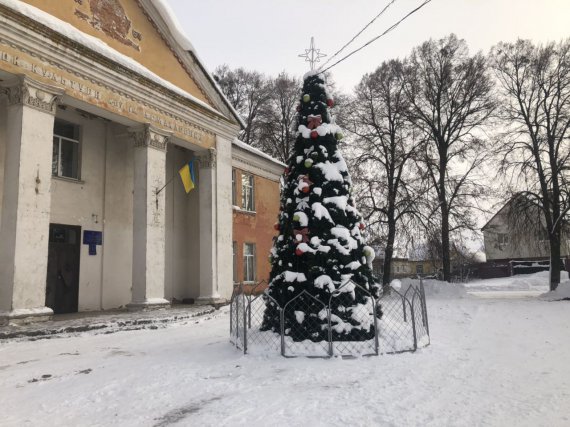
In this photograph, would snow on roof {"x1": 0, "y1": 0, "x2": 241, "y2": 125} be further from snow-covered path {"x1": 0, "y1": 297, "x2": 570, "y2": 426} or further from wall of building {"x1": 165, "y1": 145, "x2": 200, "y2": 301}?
snow-covered path {"x1": 0, "y1": 297, "x2": 570, "y2": 426}

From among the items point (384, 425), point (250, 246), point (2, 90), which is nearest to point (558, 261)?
point (250, 246)

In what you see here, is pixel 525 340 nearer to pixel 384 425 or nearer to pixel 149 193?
pixel 384 425

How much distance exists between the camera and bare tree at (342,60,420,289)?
23.7 m

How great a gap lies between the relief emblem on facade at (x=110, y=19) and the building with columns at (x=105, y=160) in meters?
0.04

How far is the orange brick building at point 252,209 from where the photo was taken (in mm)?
21781

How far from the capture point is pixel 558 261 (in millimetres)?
22156

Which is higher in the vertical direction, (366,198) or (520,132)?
(520,132)

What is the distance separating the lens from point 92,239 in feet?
49.3

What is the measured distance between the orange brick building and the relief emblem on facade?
23.7 feet

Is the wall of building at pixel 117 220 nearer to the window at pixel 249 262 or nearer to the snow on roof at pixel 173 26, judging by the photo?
the snow on roof at pixel 173 26

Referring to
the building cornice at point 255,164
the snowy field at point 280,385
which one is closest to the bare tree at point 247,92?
the building cornice at point 255,164

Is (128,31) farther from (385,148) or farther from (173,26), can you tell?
(385,148)

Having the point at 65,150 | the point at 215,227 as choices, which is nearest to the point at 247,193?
the point at 215,227

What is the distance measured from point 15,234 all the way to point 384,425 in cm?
997
